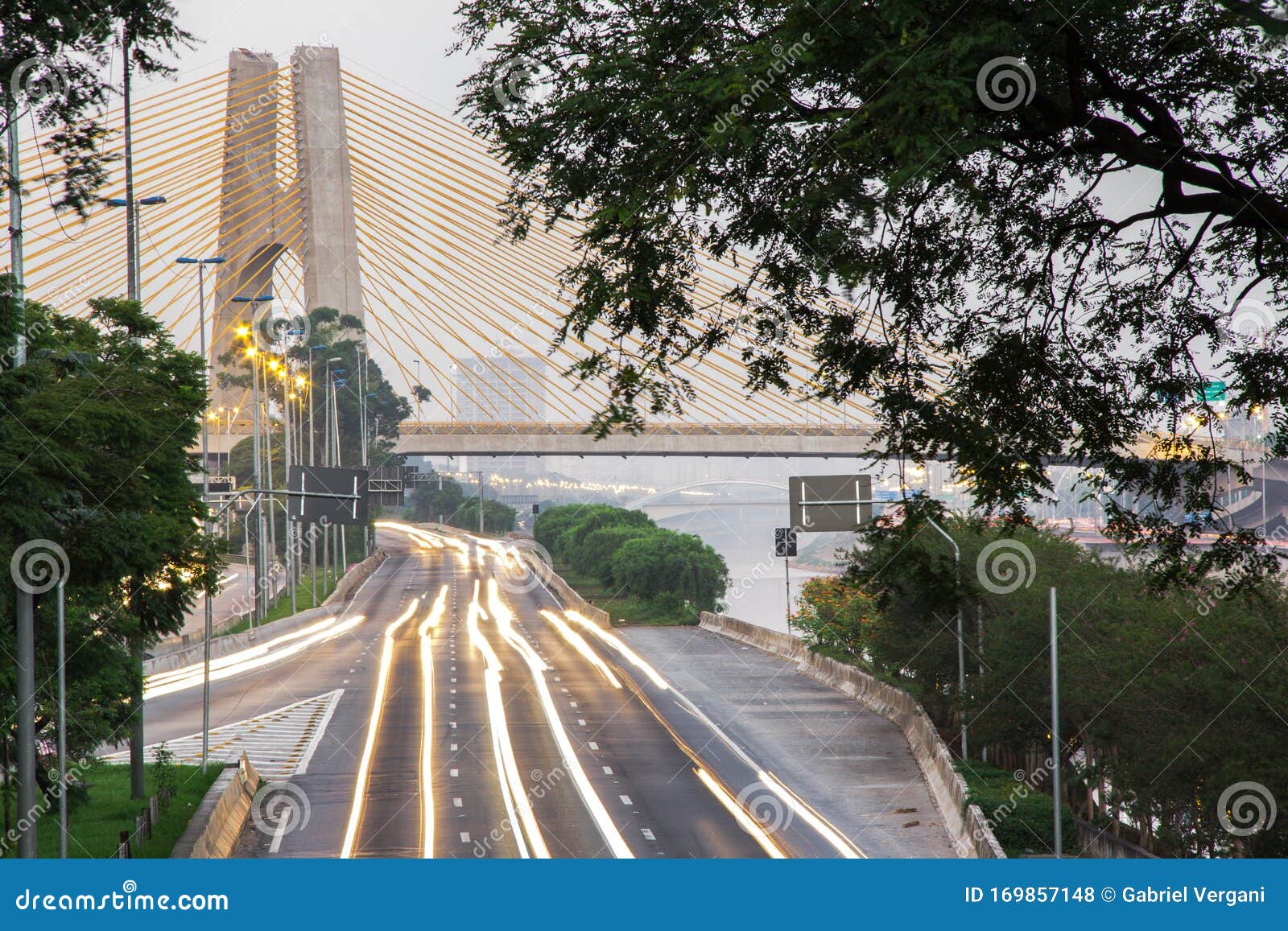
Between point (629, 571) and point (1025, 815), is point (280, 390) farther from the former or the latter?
point (1025, 815)

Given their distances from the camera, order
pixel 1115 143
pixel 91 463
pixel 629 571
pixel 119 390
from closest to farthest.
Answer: pixel 1115 143
pixel 91 463
pixel 119 390
pixel 629 571

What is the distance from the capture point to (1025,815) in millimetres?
28703

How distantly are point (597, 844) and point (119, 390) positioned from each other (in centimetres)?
1207

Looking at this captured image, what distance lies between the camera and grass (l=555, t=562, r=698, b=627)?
73.5 m

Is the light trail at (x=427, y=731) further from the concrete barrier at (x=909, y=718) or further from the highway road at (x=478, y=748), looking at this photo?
the concrete barrier at (x=909, y=718)

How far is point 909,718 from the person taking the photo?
3841 cm

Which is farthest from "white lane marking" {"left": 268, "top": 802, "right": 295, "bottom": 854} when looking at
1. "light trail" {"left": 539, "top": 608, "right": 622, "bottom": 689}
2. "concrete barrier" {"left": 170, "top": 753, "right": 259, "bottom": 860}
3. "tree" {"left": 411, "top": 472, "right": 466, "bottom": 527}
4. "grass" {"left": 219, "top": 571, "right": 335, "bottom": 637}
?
"tree" {"left": 411, "top": 472, "right": 466, "bottom": 527}

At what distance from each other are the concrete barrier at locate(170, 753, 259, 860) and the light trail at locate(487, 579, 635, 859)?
696 centimetres

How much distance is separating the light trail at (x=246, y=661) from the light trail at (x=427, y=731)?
14.5 feet

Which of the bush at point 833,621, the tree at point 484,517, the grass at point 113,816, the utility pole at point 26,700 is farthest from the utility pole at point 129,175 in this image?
the tree at point 484,517

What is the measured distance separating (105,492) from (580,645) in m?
40.8

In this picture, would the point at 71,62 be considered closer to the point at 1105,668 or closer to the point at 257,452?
the point at 1105,668

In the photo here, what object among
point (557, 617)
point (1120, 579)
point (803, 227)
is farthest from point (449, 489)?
point (803, 227)

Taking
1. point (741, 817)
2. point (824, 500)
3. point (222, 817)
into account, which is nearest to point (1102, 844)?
point (741, 817)
